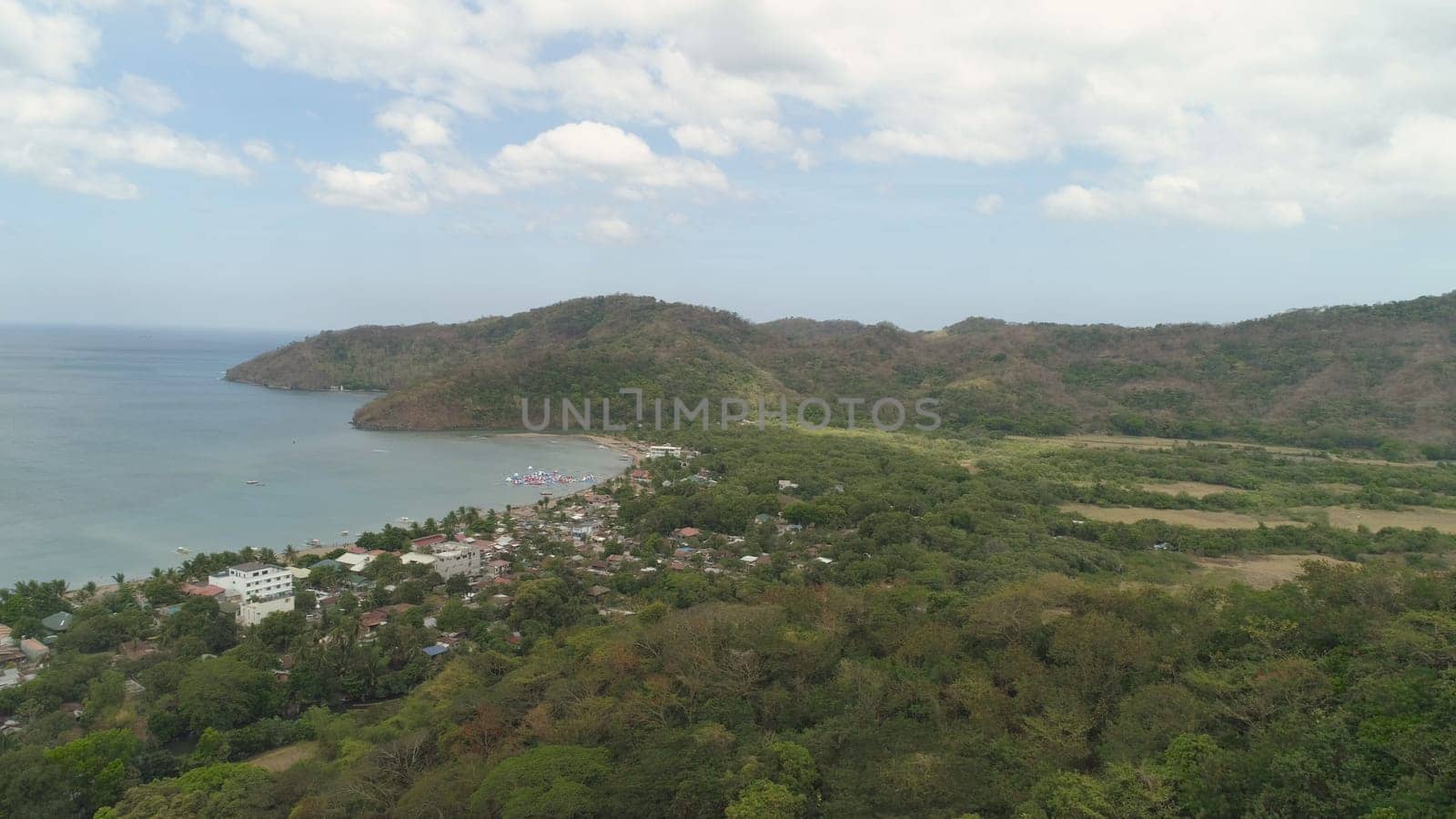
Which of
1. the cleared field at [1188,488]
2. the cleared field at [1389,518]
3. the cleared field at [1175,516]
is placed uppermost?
the cleared field at [1188,488]

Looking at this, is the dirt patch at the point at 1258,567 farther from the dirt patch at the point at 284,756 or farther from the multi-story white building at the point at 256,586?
the multi-story white building at the point at 256,586

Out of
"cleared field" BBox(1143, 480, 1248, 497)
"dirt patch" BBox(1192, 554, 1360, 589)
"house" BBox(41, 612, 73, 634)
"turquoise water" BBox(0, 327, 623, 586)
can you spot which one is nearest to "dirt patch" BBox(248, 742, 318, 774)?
"house" BBox(41, 612, 73, 634)

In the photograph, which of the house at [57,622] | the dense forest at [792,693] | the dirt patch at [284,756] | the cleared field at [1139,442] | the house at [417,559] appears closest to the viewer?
the dense forest at [792,693]

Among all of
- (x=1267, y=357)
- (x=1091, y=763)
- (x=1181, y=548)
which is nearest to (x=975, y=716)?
(x=1091, y=763)

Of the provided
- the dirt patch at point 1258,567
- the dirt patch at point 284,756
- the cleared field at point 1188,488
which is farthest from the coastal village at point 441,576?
the cleared field at point 1188,488

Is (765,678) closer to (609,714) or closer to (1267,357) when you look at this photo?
(609,714)

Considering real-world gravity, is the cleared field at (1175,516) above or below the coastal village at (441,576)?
above

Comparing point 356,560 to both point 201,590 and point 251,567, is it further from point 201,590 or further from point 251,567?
point 201,590
